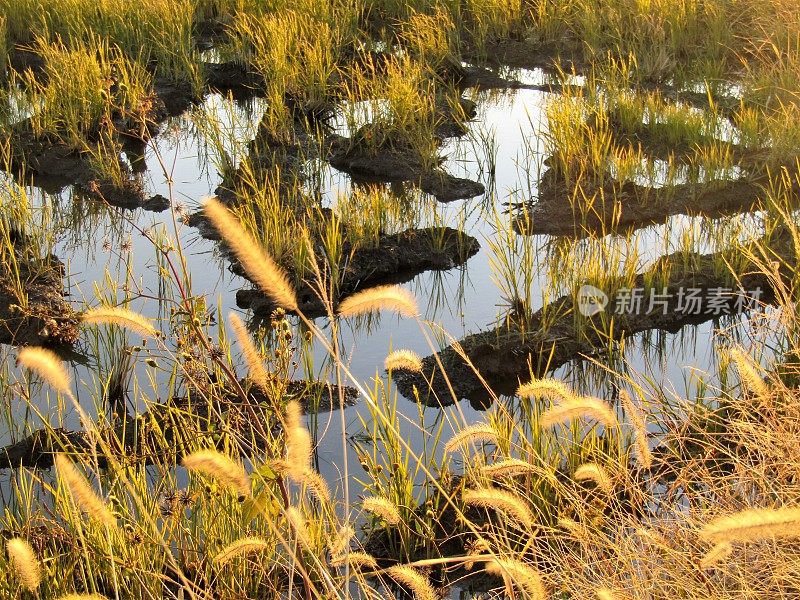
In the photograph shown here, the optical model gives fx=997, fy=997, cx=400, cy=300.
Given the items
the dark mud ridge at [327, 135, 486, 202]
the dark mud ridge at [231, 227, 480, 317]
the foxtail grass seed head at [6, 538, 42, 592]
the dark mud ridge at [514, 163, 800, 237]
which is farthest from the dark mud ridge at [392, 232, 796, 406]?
the foxtail grass seed head at [6, 538, 42, 592]

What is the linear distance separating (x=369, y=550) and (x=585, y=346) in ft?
4.65

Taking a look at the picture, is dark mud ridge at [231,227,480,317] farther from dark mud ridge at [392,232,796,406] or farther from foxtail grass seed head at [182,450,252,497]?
foxtail grass seed head at [182,450,252,497]

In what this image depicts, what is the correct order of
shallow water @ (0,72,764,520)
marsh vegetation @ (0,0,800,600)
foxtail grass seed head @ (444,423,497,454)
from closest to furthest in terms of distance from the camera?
1. foxtail grass seed head @ (444,423,497,454)
2. marsh vegetation @ (0,0,800,600)
3. shallow water @ (0,72,764,520)

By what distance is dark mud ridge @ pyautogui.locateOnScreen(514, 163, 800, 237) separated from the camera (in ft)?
16.9

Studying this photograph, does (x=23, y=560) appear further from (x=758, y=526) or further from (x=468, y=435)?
(x=758, y=526)

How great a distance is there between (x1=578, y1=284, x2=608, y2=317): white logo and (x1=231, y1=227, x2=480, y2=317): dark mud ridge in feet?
3.02

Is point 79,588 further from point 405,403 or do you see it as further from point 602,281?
point 602,281

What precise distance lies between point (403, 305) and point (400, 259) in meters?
2.77

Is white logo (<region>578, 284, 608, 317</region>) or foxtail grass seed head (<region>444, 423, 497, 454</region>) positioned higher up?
foxtail grass seed head (<region>444, 423, 497, 454</region>)

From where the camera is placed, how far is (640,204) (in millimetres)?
5238

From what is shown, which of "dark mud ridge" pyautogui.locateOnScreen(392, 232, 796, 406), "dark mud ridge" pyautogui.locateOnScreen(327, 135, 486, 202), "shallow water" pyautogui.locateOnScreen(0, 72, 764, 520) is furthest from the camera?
"dark mud ridge" pyautogui.locateOnScreen(327, 135, 486, 202)

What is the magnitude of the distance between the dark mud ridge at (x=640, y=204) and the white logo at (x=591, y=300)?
112cm

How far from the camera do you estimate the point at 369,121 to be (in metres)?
6.57

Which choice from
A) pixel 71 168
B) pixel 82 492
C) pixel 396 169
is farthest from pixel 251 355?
pixel 71 168
